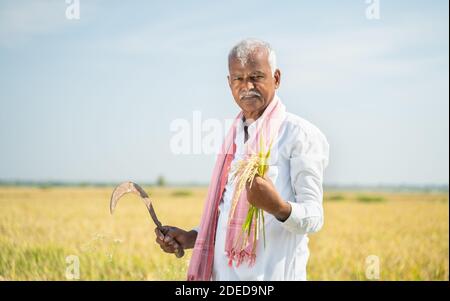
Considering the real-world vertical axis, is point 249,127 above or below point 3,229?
above

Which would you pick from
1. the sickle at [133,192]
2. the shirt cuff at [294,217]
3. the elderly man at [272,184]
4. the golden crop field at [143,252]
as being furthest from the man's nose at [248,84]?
the golden crop field at [143,252]

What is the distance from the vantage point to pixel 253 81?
2930 millimetres

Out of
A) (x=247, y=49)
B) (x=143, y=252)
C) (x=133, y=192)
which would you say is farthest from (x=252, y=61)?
(x=143, y=252)

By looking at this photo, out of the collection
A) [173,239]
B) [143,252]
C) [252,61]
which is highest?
[252,61]

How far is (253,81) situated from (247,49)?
161 mm

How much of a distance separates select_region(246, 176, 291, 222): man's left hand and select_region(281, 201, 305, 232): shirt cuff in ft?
0.10

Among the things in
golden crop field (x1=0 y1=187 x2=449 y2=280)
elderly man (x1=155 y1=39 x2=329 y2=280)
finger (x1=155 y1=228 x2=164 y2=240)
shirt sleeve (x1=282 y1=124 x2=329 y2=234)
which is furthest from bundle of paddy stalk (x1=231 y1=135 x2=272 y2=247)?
golden crop field (x1=0 y1=187 x2=449 y2=280)

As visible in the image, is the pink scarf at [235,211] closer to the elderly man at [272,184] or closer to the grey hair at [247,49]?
the elderly man at [272,184]

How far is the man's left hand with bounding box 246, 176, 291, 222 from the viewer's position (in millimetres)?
2615

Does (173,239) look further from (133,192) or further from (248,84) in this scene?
(248,84)

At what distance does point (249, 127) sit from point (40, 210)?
11.2 meters
